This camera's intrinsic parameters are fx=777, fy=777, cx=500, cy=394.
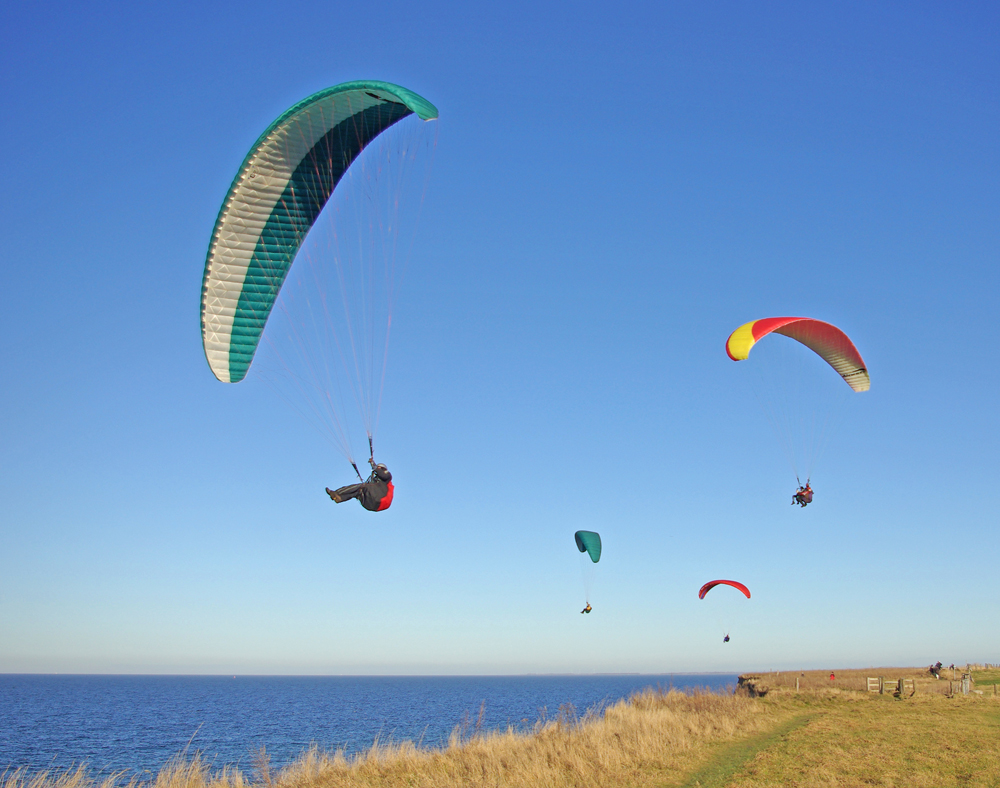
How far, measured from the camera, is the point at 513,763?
1364cm

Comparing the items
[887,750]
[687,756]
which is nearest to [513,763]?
[687,756]

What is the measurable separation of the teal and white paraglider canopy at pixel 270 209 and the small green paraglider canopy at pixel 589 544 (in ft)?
54.9

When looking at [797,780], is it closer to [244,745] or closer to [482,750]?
[482,750]

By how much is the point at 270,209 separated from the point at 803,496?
14832 millimetres

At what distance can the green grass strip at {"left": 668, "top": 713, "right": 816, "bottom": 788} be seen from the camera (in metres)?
12.9

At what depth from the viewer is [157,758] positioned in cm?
3095

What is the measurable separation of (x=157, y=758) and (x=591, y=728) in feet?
71.7

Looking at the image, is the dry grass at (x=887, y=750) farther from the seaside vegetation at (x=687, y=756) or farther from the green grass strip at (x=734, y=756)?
the green grass strip at (x=734, y=756)

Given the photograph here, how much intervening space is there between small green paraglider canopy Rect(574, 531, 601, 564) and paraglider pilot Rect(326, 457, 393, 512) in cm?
1667

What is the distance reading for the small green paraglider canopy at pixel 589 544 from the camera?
27.3 meters

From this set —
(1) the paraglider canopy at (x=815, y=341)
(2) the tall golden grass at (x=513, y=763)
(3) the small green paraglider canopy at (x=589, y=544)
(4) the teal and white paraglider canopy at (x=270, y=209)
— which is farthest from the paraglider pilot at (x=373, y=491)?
(3) the small green paraglider canopy at (x=589, y=544)

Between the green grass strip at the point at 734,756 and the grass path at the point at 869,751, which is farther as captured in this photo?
the green grass strip at the point at 734,756

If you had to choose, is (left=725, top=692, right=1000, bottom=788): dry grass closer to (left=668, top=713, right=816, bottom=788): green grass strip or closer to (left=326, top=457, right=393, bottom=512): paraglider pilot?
(left=668, top=713, right=816, bottom=788): green grass strip

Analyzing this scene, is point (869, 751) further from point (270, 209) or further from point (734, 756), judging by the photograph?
point (270, 209)
